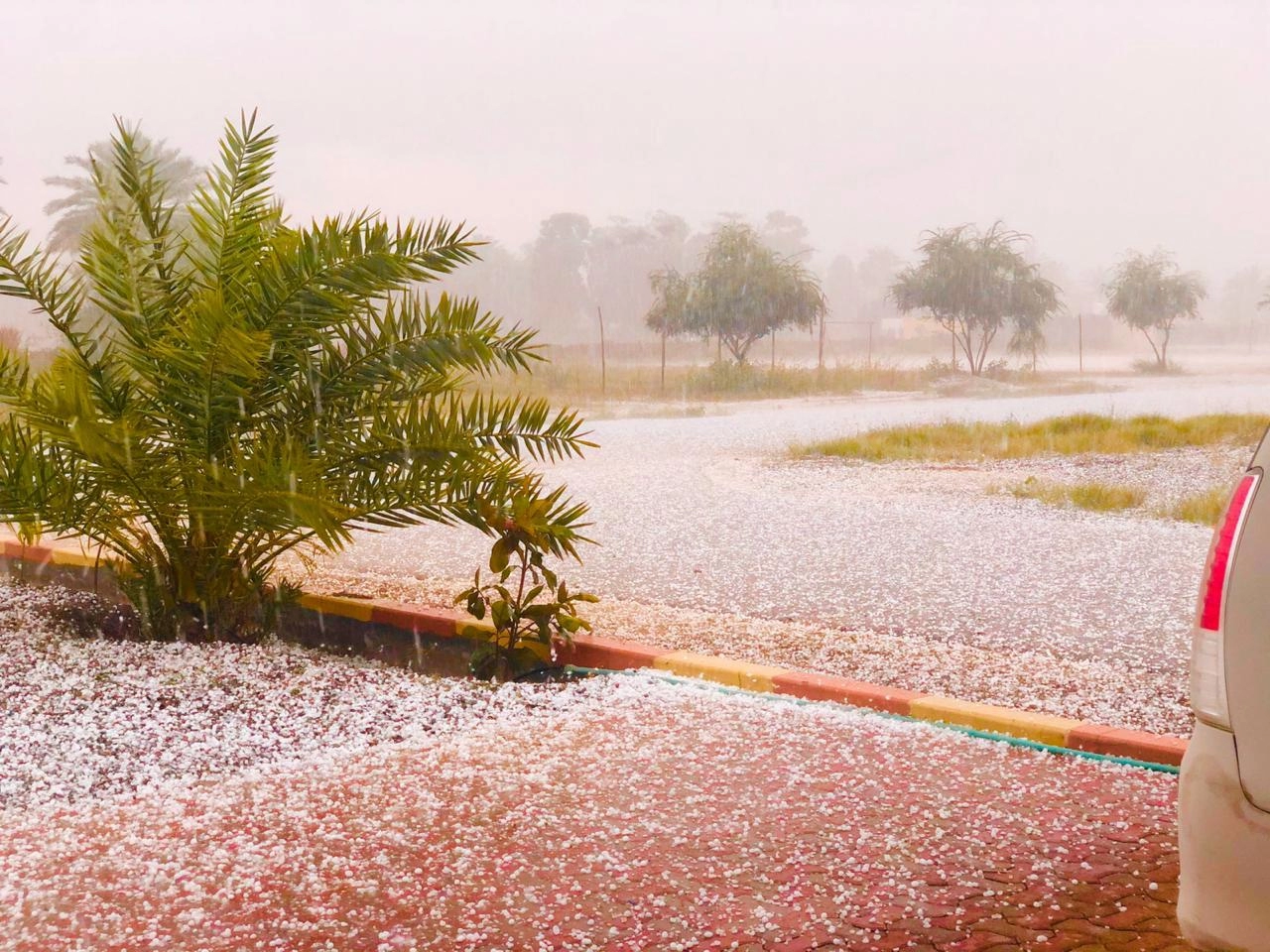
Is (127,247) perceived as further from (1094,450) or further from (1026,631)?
(1094,450)

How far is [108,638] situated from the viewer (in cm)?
383

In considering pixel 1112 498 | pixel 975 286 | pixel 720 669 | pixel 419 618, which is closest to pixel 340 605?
pixel 419 618

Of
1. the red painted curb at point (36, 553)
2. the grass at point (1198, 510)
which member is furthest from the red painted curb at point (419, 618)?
the grass at point (1198, 510)

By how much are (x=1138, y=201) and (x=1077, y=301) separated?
174 inches

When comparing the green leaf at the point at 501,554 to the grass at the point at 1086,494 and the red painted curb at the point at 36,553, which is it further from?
the grass at the point at 1086,494

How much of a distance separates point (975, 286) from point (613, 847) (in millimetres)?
20149

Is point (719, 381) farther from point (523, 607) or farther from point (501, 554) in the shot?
point (501, 554)

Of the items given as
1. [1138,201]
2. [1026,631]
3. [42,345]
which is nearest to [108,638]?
[1026,631]

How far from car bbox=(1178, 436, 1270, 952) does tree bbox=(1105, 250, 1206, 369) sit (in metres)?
21.2

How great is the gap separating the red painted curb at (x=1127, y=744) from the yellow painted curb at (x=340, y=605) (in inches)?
90.6

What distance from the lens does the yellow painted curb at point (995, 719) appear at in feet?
9.47

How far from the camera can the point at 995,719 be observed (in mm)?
2982

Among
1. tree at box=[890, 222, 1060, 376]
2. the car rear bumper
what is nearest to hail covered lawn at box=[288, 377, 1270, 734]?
the car rear bumper

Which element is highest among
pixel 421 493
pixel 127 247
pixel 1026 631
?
pixel 127 247
